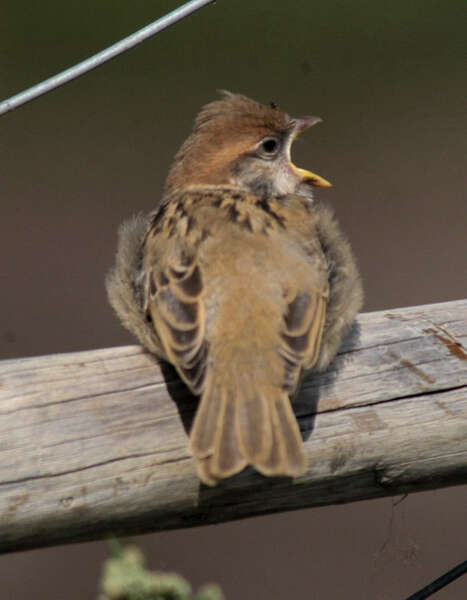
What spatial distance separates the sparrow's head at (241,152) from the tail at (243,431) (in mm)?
1192

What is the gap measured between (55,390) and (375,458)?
822 millimetres

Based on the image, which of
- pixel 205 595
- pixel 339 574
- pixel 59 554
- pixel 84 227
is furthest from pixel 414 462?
pixel 84 227

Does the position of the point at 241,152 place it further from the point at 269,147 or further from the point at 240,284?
the point at 240,284

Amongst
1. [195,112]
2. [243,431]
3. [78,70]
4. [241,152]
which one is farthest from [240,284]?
[195,112]

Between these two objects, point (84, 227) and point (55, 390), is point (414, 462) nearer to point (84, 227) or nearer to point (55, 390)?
point (55, 390)

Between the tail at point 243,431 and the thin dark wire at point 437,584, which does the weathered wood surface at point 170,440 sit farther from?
the thin dark wire at point 437,584

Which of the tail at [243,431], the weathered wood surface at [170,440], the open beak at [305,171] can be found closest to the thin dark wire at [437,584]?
the weathered wood surface at [170,440]

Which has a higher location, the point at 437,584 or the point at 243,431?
the point at 243,431

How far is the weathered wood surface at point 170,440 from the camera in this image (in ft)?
9.10

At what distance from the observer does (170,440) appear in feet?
9.55

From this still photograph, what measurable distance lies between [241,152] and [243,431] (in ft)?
4.62

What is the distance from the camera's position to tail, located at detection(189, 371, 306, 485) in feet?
9.23

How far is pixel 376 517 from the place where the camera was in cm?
602

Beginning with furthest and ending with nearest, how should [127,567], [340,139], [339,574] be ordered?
[340,139], [339,574], [127,567]
